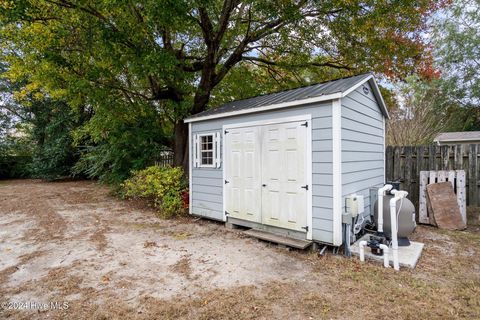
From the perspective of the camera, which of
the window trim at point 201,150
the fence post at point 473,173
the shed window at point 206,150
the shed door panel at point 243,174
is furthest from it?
the shed window at point 206,150

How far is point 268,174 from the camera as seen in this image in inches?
180

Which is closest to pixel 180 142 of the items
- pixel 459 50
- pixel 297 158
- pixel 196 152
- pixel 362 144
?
pixel 196 152

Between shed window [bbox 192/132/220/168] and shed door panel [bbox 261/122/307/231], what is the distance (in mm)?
1309

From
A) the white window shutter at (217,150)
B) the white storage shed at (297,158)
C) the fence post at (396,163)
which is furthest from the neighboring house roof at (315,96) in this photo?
the fence post at (396,163)

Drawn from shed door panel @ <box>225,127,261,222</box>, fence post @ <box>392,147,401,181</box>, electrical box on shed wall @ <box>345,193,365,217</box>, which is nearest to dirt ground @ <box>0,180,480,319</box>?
shed door panel @ <box>225,127,261,222</box>

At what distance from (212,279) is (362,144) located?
341 centimetres

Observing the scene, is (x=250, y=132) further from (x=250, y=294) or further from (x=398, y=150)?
(x=398, y=150)

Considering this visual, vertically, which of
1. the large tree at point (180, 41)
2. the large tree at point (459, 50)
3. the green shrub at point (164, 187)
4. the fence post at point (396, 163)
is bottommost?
the green shrub at point (164, 187)

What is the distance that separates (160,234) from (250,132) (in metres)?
2.60

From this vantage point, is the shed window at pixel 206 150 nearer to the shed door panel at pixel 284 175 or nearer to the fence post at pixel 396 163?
the shed door panel at pixel 284 175

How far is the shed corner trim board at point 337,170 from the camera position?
374 cm

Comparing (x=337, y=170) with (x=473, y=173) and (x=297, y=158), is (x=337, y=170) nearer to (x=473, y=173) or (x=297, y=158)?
(x=297, y=158)

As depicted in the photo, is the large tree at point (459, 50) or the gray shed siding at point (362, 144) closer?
the gray shed siding at point (362, 144)

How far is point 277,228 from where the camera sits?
4.49 meters
